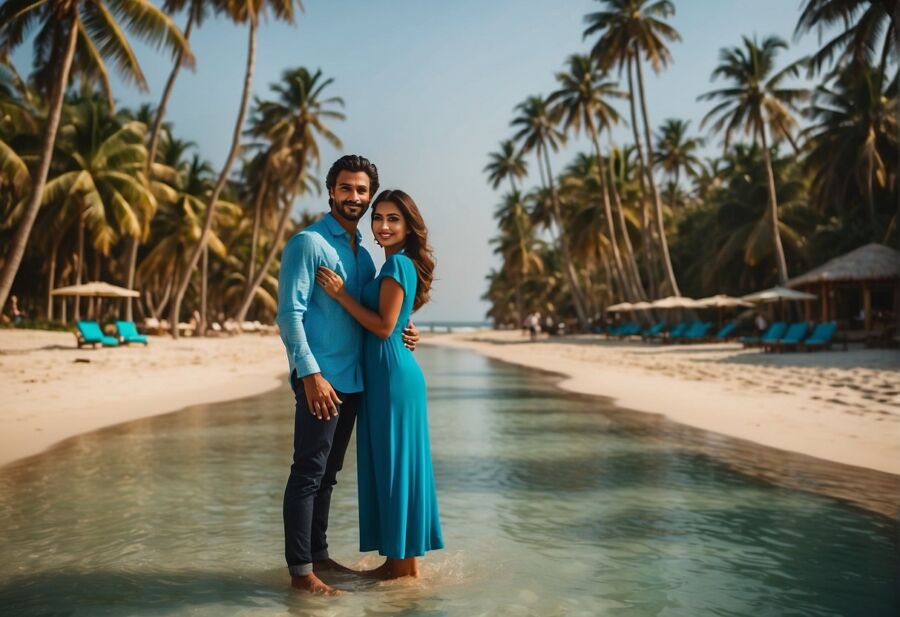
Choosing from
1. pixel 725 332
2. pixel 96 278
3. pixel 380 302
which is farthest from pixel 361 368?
pixel 96 278

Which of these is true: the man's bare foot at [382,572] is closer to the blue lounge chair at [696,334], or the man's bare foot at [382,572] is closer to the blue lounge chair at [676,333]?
the blue lounge chair at [696,334]

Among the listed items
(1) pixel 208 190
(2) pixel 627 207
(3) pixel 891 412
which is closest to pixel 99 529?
(3) pixel 891 412

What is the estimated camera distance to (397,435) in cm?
349

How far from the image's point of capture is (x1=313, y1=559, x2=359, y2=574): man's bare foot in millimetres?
3842

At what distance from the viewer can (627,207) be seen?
170ft

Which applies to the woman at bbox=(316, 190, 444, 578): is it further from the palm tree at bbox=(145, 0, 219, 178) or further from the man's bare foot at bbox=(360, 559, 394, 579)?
the palm tree at bbox=(145, 0, 219, 178)

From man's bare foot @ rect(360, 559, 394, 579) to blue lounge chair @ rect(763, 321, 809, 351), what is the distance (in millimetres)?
22052

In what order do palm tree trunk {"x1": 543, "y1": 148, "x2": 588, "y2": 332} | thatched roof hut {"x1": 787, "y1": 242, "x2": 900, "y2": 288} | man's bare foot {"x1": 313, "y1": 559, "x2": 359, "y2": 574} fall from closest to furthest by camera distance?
man's bare foot {"x1": 313, "y1": 559, "x2": 359, "y2": 574} → thatched roof hut {"x1": 787, "y1": 242, "x2": 900, "y2": 288} → palm tree trunk {"x1": 543, "y1": 148, "x2": 588, "y2": 332}

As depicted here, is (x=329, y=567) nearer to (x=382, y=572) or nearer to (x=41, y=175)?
(x=382, y=572)

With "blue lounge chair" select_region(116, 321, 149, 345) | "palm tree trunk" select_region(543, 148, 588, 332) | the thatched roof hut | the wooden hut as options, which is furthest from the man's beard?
"palm tree trunk" select_region(543, 148, 588, 332)

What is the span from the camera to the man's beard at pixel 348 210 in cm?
350

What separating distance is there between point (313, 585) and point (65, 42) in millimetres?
19247

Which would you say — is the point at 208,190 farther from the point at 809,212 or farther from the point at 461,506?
the point at 461,506

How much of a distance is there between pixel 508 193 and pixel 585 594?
236 ft
